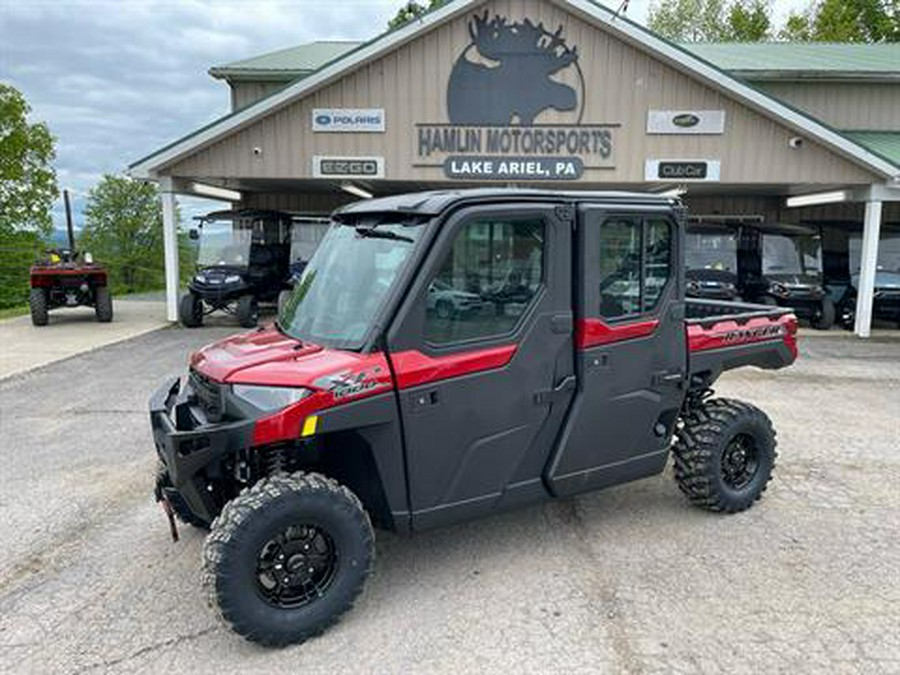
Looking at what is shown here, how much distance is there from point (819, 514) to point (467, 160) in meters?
9.61

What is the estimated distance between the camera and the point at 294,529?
295cm

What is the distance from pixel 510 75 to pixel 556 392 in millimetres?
10243

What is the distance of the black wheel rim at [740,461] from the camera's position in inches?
170

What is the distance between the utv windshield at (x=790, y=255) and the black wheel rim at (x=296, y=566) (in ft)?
43.4

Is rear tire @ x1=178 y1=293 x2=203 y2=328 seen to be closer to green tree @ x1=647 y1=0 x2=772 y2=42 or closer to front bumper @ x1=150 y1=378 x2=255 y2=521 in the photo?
front bumper @ x1=150 y1=378 x2=255 y2=521

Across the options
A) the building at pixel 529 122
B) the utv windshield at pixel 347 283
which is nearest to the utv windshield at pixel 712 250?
the building at pixel 529 122

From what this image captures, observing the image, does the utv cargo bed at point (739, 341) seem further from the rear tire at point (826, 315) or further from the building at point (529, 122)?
the rear tire at point (826, 315)

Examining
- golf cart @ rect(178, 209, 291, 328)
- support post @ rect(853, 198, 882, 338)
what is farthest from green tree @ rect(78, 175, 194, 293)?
support post @ rect(853, 198, 882, 338)

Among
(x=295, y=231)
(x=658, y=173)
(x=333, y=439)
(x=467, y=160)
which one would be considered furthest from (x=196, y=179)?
(x=333, y=439)

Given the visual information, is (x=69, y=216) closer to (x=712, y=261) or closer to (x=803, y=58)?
(x=712, y=261)

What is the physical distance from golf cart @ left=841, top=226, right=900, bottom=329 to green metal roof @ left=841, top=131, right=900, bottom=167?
1.76 meters

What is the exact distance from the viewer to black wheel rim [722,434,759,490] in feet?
14.2

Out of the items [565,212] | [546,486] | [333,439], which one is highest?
[565,212]

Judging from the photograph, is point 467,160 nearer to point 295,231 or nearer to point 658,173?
point 658,173
